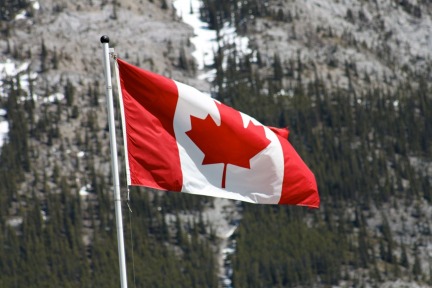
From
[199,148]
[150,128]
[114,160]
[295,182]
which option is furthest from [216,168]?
[114,160]

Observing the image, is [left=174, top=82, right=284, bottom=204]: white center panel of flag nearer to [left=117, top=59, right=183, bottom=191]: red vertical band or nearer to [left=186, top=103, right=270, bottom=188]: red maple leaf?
[left=186, top=103, right=270, bottom=188]: red maple leaf

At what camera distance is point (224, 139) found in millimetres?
26391

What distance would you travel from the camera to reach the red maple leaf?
2625 centimetres

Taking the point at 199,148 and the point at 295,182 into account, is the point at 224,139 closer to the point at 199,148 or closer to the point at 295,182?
the point at 199,148

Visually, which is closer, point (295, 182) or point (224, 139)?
point (224, 139)

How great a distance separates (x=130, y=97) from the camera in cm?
2542

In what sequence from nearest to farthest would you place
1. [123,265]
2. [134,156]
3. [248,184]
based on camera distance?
[123,265] < [134,156] < [248,184]

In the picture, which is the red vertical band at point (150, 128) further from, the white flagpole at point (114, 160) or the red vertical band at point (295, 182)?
the red vertical band at point (295, 182)

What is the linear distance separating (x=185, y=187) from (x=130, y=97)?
2051 millimetres

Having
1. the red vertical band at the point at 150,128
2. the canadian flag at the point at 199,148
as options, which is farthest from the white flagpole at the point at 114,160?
the red vertical band at the point at 150,128

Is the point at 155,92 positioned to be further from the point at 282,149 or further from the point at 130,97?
the point at 282,149

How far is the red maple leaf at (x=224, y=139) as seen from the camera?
2625 cm

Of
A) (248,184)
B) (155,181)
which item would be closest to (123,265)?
(155,181)

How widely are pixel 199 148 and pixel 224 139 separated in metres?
0.54
